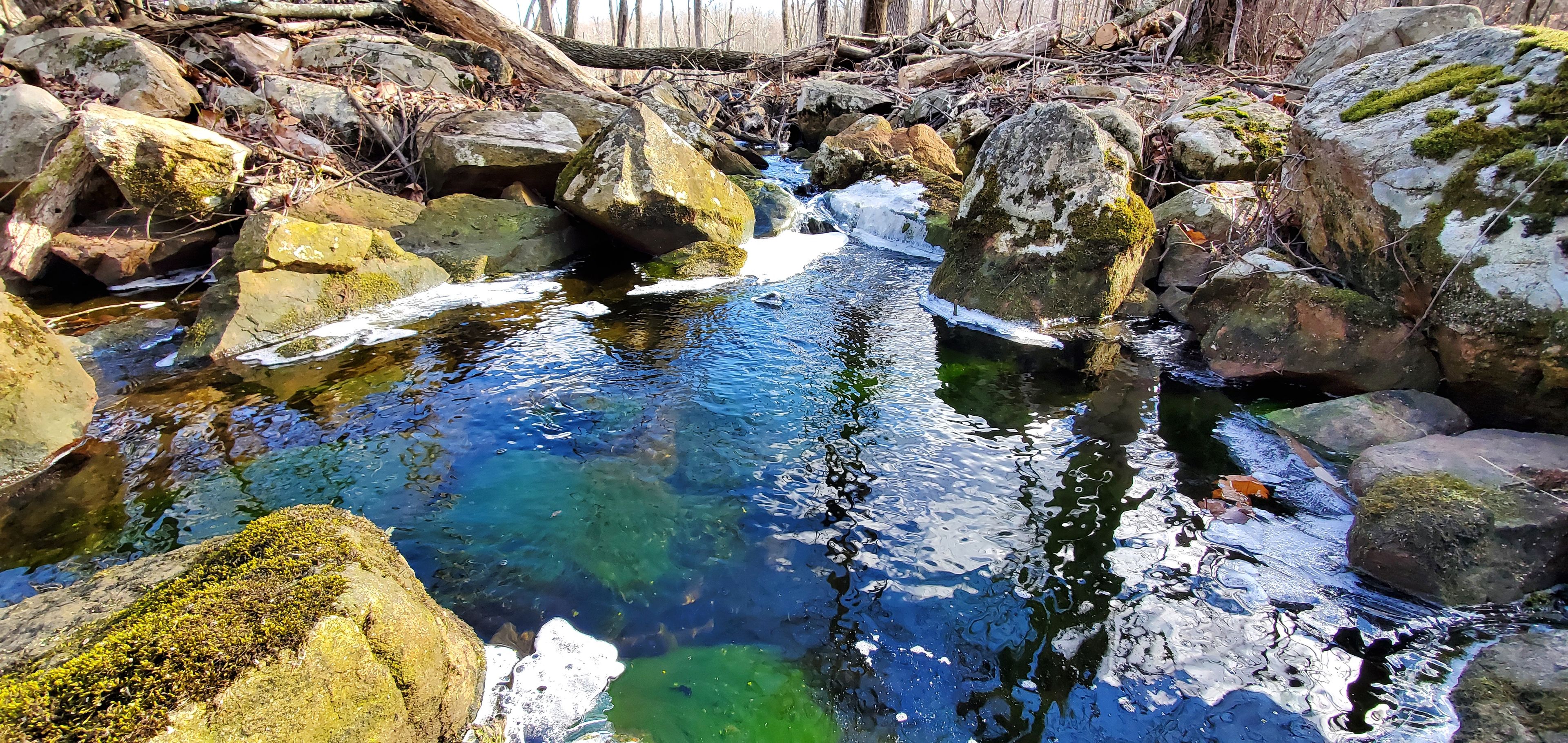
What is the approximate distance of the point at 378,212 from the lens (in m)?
7.72

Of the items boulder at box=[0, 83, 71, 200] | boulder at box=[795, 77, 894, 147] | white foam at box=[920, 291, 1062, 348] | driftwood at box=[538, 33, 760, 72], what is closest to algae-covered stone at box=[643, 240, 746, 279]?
white foam at box=[920, 291, 1062, 348]

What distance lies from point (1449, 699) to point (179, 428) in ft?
22.1

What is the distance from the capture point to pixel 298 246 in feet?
19.8

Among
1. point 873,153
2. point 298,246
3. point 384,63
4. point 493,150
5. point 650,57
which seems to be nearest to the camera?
point 298,246

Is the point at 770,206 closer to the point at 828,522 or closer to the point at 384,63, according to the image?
the point at 384,63

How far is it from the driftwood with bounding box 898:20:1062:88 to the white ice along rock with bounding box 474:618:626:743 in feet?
43.6

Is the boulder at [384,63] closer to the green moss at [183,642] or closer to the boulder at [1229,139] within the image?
the green moss at [183,642]

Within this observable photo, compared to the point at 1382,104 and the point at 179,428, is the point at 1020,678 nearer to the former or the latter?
the point at 1382,104

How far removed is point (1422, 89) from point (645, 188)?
6634 millimetres

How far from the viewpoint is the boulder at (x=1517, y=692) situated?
228cm

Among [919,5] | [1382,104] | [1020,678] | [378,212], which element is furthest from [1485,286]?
[919,5]

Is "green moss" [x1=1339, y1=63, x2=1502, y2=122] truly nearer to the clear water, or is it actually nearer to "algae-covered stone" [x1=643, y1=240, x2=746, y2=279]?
the clear water

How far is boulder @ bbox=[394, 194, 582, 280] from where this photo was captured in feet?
24.9

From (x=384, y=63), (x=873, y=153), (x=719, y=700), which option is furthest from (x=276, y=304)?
(x=873, y=153)
